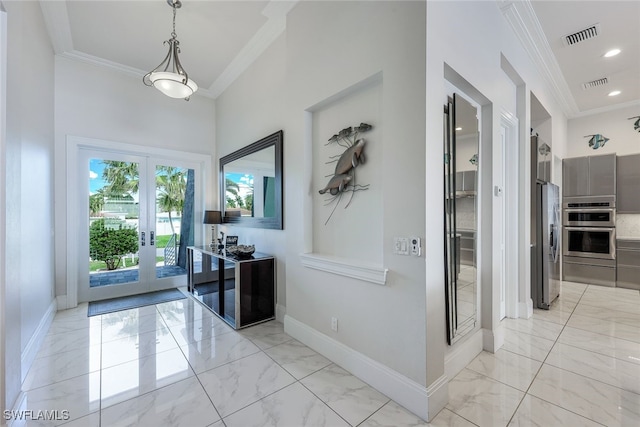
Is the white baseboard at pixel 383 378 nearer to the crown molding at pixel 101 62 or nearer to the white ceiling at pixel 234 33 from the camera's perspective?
the white ceiling at pixel 234 33

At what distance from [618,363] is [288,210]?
3342 mm

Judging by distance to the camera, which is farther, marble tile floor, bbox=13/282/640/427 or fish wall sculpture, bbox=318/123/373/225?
fish wall sculpture, bbox=318/123/373/225

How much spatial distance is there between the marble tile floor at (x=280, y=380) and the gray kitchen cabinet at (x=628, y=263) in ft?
6.82

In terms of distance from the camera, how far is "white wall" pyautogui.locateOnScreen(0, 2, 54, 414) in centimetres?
169

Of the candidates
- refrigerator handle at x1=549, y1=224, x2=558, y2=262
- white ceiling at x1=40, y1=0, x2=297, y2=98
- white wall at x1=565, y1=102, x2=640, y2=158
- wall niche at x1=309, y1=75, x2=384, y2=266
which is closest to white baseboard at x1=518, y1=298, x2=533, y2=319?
refrigerator handle at x1=549, y1=224, x2=558, y2=262

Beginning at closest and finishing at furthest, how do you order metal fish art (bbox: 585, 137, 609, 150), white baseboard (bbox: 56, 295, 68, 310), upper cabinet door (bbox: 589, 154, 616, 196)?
white baseboard (bbox: 56, 295, 68, 310)
upper cabinet door (bbox: 589, 154, 616, 196)
metal fish art (bbox: 585, 137, 609, 150)

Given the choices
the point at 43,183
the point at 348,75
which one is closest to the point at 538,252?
the point at 348,75

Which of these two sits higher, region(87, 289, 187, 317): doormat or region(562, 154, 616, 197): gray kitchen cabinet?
region(562, 154, 616, 197): gray kitchen cabinet

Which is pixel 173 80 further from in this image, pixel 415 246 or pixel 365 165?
pixel 415 246

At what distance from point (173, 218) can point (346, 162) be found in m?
3.75

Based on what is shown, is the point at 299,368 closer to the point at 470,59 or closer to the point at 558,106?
the point at 470,59

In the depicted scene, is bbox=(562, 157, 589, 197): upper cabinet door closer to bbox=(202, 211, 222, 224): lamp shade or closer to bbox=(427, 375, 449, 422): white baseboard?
bbox=(427, 375, 449, 422): white baseboard

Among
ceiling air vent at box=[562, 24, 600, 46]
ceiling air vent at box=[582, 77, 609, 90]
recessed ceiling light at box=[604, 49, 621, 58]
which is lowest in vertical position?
ceiling air vent at box=[582, 77, 609, 90]

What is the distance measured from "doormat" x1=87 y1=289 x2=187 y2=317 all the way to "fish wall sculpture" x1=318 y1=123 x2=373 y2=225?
330 cm
